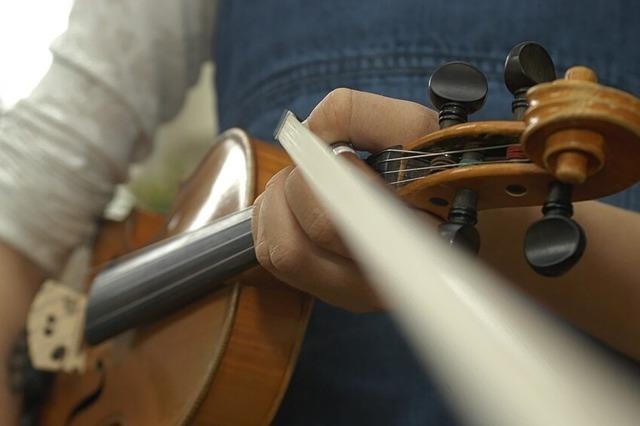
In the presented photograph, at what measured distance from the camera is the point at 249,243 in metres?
0.52

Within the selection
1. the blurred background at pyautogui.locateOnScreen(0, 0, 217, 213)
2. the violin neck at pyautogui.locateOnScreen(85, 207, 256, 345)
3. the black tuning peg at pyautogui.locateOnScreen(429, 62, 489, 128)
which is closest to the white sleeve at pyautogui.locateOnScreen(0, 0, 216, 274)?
the violin neck at pyautogui.locateOnScreen(85, 207, 256, 345)

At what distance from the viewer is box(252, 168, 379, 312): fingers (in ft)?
1.48

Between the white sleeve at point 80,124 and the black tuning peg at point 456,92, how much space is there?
0.47 meters

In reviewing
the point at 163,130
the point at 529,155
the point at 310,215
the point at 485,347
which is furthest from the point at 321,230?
the point at 163,130

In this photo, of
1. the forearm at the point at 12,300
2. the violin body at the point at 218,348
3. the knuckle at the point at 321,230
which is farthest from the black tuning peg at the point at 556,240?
the forearm at the point at 12,300

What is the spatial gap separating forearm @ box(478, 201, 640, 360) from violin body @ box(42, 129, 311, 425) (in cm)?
13

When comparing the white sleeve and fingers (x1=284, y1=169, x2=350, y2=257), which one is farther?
the white sleeve

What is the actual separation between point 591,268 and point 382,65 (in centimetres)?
24

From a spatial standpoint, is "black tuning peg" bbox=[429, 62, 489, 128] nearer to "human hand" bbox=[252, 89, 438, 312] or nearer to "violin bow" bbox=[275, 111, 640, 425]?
"human hand" bbox=[252, 89, 438, 312]

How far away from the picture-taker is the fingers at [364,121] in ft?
1.51

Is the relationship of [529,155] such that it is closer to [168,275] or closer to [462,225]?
[462,225]

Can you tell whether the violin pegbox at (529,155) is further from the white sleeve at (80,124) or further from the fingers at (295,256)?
the white sleeve at (80,124)

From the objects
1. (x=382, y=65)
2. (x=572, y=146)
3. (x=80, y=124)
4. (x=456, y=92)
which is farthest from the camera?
(x=80, y=124)

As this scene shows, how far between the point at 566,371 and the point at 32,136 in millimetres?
718
